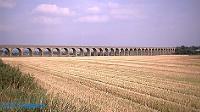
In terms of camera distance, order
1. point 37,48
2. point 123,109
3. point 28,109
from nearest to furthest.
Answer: point 28,109 < point 123,109 < point 37,48

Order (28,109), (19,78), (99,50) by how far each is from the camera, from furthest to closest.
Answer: (99,50)
(19,78)
(28,109)

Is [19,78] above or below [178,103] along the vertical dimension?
above

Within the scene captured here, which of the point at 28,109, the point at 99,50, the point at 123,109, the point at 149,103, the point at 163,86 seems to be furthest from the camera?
the point at 99,50

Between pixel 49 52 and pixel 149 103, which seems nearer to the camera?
pixel 149 103

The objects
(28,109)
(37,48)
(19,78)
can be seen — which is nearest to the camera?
(28,109)

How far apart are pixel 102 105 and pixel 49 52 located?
3168 inches

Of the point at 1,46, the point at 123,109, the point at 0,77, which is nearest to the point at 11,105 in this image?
the point at 123,109

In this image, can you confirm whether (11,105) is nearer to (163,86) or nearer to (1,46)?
(163,86)

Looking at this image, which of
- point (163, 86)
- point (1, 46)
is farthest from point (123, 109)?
point (1, 46)

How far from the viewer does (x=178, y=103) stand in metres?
9.59

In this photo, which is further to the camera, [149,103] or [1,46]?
[1,46]

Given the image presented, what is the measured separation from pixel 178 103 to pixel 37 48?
3055 inches

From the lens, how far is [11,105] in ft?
16.9

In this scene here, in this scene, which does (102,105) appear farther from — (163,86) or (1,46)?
(1,46)
